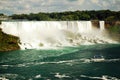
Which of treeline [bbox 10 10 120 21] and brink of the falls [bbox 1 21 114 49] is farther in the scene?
treeline [bbox 10 10 120 21]

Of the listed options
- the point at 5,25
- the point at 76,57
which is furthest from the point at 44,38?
the point at 76,57

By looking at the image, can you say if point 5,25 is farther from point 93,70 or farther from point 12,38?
point 93,70

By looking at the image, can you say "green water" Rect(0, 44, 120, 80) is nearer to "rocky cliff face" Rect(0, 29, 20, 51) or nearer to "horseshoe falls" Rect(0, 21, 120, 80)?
"horseshoe falls" Rect(0, 21, 120, 80)

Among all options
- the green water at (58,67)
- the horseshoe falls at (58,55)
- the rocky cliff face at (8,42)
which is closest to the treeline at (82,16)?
the horseshoe falls at (58,55)

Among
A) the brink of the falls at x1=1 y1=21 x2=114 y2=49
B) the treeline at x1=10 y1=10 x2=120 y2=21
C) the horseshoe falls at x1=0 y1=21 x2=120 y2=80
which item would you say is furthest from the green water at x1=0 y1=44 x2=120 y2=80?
the treeline at x1=10 y1=10 x2=120 y2=21

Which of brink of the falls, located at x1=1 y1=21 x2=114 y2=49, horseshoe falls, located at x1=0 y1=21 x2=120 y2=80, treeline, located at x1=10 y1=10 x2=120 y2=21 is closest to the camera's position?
horseshoe falls, located at x1=0 y1=21 x2=120 y2=80

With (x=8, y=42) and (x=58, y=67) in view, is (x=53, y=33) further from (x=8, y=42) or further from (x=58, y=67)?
(x=58, y=67)

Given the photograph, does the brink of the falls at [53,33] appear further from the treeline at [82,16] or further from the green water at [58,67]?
the treeline at [82,16]

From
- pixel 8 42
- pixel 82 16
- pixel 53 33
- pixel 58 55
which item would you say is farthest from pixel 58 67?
pixel 82 16
